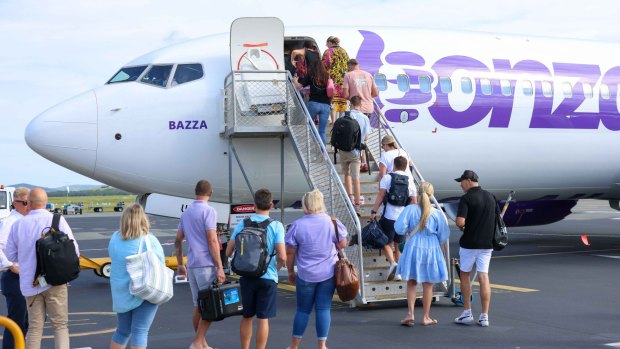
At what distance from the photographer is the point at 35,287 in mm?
7422

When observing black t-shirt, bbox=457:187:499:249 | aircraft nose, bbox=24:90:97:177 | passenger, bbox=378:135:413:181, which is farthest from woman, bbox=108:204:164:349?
aircraft nose, bbox=24:90:97:177

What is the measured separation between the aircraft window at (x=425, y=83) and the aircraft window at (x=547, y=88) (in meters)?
2.81

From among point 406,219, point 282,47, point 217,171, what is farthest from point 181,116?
point 406,219

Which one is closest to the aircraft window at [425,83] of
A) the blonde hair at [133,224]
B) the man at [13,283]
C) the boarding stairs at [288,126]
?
the boarding stairs at [288,126]

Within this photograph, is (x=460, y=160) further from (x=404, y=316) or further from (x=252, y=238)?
(x=252, y=238)

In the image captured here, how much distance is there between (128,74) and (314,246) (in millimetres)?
7138

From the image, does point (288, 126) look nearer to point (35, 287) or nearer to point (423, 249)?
point (423, 249)

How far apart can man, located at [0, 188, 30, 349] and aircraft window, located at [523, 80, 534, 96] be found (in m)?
10.8

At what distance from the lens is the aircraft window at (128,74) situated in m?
13.8

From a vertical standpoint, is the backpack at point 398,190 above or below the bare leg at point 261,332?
above

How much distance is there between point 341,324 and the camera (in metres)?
Result: 9.90

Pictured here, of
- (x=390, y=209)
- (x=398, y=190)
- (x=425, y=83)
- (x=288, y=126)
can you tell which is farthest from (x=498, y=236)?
(x=425, y=83)

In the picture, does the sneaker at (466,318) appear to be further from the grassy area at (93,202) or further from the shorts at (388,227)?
the grassy area at (93,202)

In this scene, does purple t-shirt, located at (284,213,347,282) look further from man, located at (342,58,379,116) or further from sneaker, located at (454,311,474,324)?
man, located at (342,58,379,116)
